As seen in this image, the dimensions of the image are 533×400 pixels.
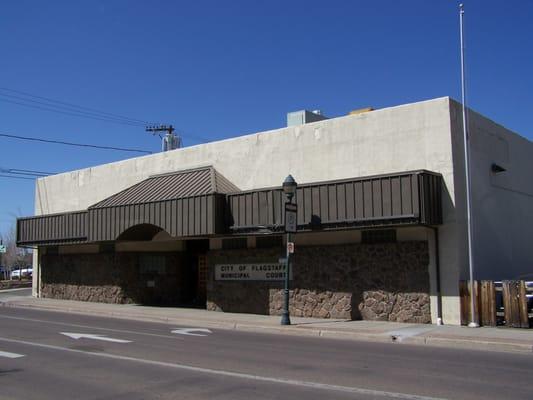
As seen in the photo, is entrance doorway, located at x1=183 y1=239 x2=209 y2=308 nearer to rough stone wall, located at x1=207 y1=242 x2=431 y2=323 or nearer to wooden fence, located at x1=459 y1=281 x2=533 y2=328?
rough stone wall, located at x1=207 y1=242 x2=431 y2=323

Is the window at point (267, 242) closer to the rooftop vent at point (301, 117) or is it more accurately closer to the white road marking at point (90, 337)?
the rooftop vent at point (301, 117)

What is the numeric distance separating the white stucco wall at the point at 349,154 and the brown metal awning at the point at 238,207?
560 millimetres

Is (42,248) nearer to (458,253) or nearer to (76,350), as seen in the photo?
(76,350)

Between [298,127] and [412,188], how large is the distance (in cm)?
601

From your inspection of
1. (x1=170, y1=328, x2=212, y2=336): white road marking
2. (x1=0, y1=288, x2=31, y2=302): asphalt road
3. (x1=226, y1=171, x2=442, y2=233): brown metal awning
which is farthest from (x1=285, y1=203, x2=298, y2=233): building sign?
(x1=0, y1=288, x2=31, y2=302): asphalt road

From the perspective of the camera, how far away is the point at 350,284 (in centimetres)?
1912

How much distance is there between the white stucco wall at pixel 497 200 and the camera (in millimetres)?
18141

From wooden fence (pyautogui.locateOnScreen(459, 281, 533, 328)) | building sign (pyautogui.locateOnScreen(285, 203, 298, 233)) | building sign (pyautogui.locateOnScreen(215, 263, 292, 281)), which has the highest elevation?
building sign (pyautogui.locateOnScreen(285, 203, 298, 233))

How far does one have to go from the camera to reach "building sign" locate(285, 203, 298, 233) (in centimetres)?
1817

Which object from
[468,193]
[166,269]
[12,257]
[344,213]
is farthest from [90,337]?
[12,257]

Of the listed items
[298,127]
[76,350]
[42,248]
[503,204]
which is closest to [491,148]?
[503,204]

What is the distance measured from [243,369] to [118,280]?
1829 cm

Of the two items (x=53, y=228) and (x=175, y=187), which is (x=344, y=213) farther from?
(x=53, y=228)

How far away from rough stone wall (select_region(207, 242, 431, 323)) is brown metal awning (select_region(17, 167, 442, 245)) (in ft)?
4.85
